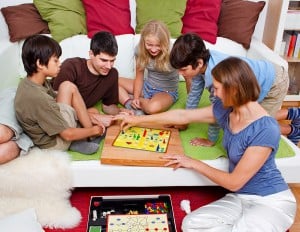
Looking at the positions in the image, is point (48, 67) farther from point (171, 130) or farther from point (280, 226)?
point (280, 226)

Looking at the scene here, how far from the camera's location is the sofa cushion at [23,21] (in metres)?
2.20

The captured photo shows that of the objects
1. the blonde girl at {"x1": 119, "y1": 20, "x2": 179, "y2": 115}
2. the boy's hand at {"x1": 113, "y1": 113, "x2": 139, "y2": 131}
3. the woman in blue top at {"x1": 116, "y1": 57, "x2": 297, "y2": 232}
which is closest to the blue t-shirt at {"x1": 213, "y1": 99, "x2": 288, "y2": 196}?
the woman in blue top at {"x1": 116, "y1": 57, "x2": 297, "y2": 232}

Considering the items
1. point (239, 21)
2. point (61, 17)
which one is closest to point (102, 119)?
point (61, 17)

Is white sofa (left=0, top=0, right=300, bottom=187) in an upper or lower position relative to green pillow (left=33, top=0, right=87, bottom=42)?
lower

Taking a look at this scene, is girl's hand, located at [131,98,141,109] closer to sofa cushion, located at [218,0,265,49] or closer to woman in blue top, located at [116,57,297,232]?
woman in blue top, located at [116,57,297,232]

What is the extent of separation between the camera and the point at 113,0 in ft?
7.33

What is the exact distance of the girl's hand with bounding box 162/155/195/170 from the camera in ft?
4.66

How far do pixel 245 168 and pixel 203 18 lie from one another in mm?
1347

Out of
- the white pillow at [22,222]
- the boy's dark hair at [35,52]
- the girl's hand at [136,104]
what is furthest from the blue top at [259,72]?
the white pillow at [22,222]

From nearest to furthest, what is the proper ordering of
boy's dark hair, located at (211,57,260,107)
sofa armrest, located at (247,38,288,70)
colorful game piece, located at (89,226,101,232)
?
boy's dark hair, located at (211,57,260,107) → colorful game piece, located at (89,226,101,232) → sofa armrest, located at (247,38,288,70)

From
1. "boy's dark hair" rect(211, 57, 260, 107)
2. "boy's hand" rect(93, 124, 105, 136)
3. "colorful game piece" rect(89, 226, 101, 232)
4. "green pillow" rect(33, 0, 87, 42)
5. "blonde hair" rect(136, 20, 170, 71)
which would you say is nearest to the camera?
"boy's dark hair" rect(211, 57, 260, 107)

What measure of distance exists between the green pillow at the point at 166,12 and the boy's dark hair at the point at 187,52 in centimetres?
77

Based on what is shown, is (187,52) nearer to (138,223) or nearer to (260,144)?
(260,144)

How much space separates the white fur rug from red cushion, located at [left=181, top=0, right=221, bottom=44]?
1.29 metres
